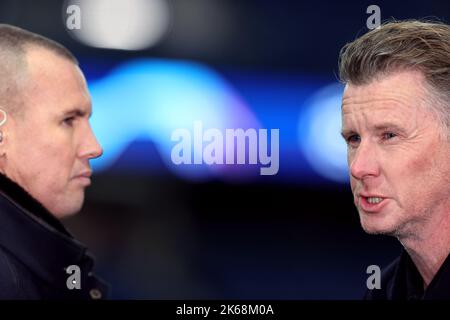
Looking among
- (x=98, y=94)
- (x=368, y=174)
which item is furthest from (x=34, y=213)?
(x=368, y=174)

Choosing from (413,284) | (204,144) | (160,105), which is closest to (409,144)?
(413,284)

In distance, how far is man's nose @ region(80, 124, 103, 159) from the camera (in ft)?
7.64

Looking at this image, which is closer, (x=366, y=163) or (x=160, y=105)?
(x=366, y=163)

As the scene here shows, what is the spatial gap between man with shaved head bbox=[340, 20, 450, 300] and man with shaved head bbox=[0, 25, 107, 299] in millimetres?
900

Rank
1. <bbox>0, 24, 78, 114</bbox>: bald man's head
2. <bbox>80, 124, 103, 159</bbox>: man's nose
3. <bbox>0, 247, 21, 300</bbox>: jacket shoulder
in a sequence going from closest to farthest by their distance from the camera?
<bbox>0, 247, 21, 300</bbox>: jacket shoulder < <bbox>0, 24, 78, 114</bbox>: bald man's head < <bbox>80, 124, 103, 159</bbox>: man's nose

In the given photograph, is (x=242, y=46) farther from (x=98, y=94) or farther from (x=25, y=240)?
(x=25, y=240)

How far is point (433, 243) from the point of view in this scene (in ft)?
6.77

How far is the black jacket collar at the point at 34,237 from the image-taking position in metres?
2.05

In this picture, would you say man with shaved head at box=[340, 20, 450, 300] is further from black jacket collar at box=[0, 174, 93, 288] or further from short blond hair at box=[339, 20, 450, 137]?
A: black jacket collar at box=[0, 174, 93, 288]

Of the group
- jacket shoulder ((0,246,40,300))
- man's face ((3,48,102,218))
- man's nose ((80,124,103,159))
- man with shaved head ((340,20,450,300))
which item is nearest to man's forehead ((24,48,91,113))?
man's face ((3,48,102,218))

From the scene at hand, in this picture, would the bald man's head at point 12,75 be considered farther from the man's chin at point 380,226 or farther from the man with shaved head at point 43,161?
the man's chin at point 380,226

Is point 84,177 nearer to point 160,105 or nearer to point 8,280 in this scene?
point 160,105

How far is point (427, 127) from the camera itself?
79.9 inches

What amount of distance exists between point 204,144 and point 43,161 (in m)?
0.54
